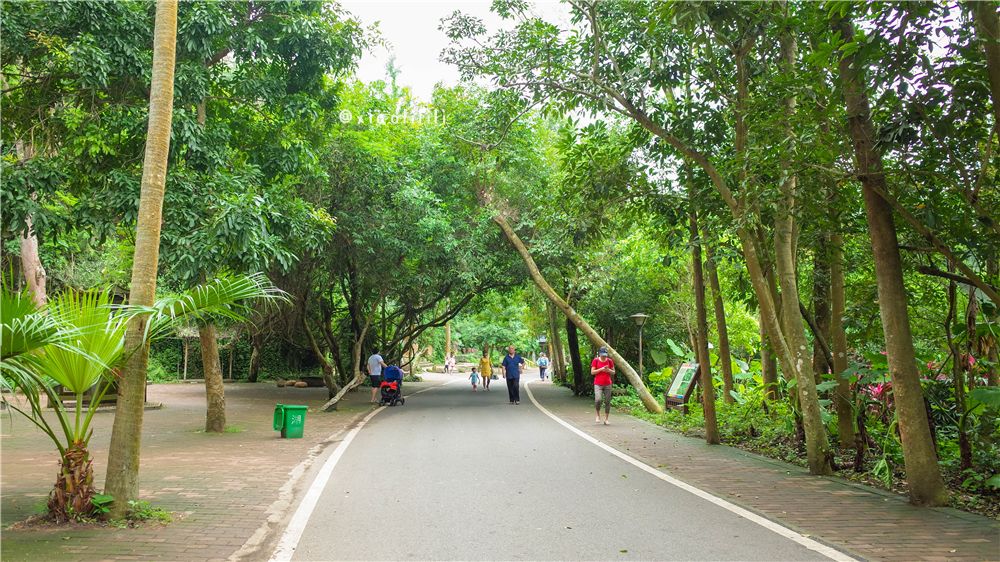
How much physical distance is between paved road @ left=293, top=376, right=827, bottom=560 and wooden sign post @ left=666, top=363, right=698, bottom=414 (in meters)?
5.51

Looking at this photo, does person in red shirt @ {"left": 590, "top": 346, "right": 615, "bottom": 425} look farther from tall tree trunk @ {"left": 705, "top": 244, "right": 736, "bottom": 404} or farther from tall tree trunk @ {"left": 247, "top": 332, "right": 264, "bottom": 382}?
tall tree trunk @ {"left": 247, "top": 332, "right": 264, "bottom": 382}

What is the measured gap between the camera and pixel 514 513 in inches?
260

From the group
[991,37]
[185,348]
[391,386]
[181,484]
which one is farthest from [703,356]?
[185,348]

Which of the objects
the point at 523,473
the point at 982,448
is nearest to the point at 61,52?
the point at 523,473

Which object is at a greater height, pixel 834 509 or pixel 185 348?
pixel 185 348

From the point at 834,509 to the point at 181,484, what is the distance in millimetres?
7203

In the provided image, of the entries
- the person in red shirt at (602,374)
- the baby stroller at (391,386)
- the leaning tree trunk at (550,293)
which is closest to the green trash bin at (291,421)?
the person in red shirt at (602,374)

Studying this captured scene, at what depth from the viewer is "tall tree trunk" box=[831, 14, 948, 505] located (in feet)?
22.5

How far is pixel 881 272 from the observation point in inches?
282

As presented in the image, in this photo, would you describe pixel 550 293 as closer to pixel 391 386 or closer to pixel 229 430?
pixel 391 386

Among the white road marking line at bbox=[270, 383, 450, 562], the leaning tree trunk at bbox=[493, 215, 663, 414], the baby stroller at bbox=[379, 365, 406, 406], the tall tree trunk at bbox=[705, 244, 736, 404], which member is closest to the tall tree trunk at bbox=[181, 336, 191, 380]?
the baby stroller at bbox=[379, 365, 406, 406]

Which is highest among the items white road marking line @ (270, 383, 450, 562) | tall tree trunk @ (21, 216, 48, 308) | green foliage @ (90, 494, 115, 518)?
tall tree trunk @ (21, 216, 48, 308)

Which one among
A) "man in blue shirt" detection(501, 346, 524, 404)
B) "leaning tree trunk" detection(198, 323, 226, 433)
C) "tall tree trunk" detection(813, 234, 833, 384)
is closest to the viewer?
"tall tree trunk" detection(813, 234, 833, 384)

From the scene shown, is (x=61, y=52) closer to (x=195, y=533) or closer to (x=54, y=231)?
(x=54, y=231)
